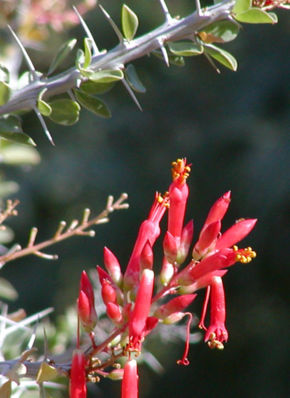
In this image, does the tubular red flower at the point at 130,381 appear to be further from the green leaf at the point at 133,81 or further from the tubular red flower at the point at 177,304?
the green leaf at the point at 133,81

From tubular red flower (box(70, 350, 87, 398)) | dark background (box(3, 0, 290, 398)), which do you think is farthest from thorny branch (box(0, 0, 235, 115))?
dark background (box(3, 0, 290, 398))

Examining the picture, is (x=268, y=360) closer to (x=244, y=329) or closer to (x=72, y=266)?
(x=244, y=329)

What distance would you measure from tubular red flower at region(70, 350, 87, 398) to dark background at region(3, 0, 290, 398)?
2680 mm

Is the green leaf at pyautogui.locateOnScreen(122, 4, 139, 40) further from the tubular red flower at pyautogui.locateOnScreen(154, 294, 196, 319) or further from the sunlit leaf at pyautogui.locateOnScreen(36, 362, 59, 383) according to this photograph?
the sunlit leaf at pyautogui.locateOnScreen(36, 362, 59, 383)

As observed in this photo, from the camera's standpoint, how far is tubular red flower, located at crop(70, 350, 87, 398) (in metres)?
1.01

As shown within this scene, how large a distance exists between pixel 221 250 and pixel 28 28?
4.20ft

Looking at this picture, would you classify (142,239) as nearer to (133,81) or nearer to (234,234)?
(234,234)

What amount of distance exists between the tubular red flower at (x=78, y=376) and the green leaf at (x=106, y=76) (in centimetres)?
43

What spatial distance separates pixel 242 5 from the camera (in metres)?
1.20

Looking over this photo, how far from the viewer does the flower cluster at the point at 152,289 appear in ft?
3.34

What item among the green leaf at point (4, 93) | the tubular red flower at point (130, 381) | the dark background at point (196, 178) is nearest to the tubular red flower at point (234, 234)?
the tubular red flower at point (130, 381)

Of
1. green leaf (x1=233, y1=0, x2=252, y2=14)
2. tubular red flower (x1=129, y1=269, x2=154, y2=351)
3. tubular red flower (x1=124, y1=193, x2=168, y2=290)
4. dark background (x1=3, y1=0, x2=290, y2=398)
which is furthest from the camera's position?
dark background (x1=3, y1=0, x2=290, y2=398)

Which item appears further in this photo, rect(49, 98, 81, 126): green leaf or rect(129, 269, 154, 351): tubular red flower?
rect(49, 98, 81, 126): green leaf

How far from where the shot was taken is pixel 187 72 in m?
4.58
